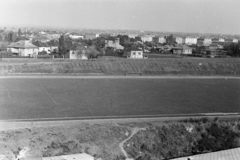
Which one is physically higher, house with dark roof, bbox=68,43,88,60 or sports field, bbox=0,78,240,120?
house with dark roof, bbox=68,43,88,60

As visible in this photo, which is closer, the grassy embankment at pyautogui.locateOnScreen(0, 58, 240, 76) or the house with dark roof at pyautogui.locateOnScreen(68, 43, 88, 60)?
the grassy embankment at pyautogui.locateOnScreen(0, 58, 240, 76)

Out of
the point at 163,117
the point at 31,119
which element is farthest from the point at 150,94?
the point at 31,119

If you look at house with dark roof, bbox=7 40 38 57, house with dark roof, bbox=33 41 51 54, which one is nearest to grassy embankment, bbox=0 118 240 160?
house with dark roof, bbox=7 40 38 57

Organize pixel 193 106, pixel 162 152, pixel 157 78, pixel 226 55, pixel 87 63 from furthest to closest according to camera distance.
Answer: pixel 226 55, pixel 87 63, pixel 157 78, pixel 193 106, pixel 162 152

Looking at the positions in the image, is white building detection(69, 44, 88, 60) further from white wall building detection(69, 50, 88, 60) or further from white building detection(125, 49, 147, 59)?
white building detection(125, 49, 147, 59)

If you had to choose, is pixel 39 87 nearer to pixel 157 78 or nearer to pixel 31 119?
pixel 31 119

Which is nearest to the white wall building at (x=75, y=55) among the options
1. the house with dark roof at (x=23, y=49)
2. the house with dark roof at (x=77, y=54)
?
the house with dark roof at (x=77, y=54)

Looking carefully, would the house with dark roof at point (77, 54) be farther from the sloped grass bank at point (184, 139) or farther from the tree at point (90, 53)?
the sloped grass bank at point (184, 139)

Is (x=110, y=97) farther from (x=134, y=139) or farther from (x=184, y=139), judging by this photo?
(x=134, y=139)
